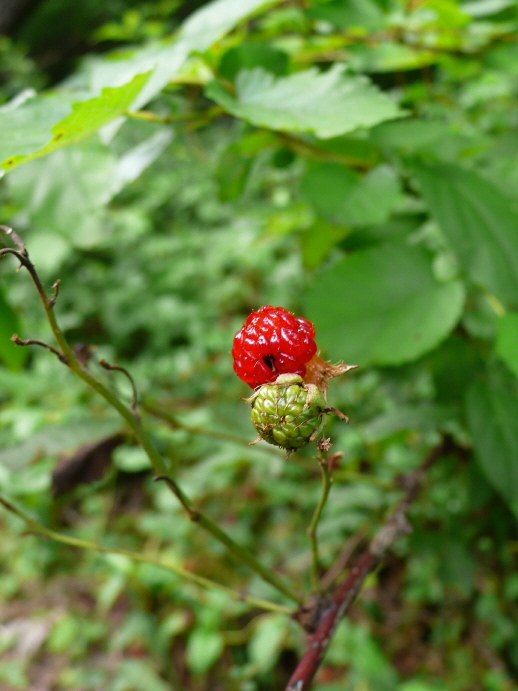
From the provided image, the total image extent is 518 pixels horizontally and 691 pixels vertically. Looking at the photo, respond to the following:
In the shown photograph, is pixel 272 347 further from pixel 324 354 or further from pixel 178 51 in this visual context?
pixel 324 354

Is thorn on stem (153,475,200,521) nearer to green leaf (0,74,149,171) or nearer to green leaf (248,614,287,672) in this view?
green leaf (0,74,149,171)

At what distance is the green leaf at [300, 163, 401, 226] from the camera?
828mm

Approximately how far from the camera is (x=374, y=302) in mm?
866

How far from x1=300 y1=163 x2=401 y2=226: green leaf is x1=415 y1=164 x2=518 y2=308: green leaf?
54mm

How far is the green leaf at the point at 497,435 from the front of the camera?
0.83 meters

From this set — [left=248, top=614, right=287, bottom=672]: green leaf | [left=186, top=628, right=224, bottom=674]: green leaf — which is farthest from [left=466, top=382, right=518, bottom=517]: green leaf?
[left=186, top=628, right=224, bottom=674]: green leaf

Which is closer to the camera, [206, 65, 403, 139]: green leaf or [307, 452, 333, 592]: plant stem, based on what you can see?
[307, 452, 333, 592]: plant stem

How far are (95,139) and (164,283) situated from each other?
97.5 inches

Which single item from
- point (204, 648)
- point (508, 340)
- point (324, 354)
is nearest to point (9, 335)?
point (324, 354)

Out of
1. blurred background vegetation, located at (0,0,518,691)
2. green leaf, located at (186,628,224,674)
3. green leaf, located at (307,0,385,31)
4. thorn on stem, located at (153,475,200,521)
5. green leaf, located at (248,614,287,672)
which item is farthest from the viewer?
green leaf, located at (186,628,224,674)

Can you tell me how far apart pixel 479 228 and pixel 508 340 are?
0.67 feet

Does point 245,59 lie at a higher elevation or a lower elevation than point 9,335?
higher

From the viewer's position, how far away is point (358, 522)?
1137 millimetres

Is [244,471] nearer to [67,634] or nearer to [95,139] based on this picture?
[67,634]
